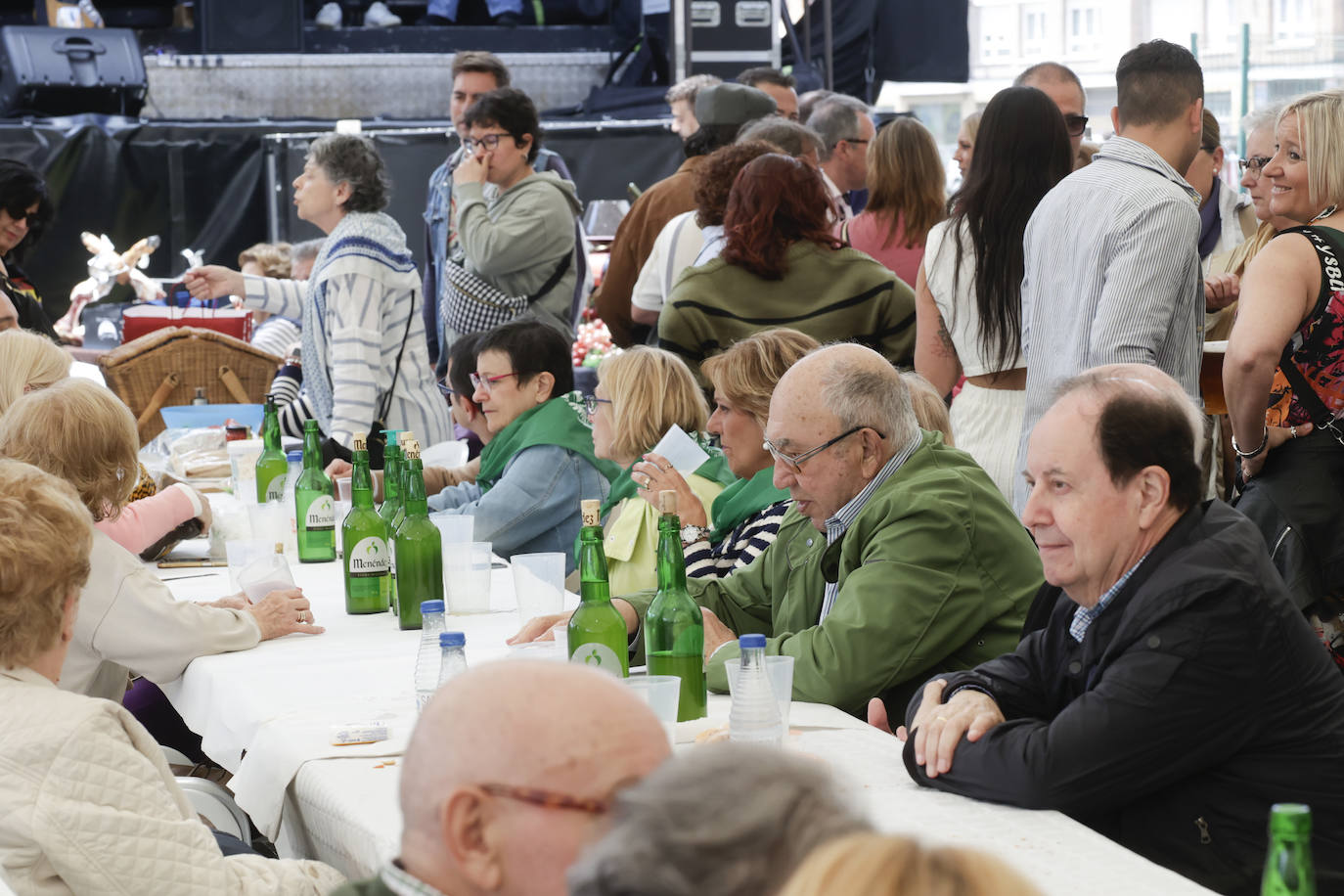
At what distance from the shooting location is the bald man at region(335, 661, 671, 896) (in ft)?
3.43

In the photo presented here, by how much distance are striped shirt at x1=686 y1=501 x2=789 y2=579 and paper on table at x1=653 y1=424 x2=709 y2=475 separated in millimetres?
228

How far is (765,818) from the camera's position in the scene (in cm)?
80

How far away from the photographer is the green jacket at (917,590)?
2.18m

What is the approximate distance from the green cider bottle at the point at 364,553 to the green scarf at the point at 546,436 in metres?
0.79

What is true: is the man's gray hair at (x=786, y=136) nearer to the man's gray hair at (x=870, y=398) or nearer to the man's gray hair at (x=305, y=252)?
the man's gray hair at (x=870, y=398)

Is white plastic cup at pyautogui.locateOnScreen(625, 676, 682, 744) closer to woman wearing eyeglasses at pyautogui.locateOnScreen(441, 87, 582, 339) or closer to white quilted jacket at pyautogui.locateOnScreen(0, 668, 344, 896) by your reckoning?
white quilted jacket at pyautogui.locateOnScreen(0, 668, 344, 896)

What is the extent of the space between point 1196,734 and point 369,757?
3.37 ft

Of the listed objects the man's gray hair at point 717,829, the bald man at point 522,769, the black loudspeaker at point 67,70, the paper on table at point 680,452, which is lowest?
the paper on table at point 680,452

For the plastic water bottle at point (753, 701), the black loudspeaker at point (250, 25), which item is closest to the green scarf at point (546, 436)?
the plastic water bottle at point (753, 701)

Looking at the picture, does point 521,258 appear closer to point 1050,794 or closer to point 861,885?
point 1050,794

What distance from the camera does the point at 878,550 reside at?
224 centimetres

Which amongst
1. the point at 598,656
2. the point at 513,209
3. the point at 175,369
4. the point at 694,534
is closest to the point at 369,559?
the point at 694,534

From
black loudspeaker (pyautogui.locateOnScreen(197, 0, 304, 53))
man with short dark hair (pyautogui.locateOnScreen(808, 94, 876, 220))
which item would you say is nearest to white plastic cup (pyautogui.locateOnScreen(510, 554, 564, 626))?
man with short dark hair (pyautogui.locateOnScreen(808, 94, 876, 220))

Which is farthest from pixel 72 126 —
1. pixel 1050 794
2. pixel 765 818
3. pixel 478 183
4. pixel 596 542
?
pixel 765 818
